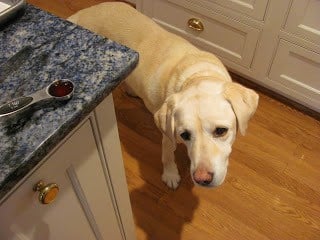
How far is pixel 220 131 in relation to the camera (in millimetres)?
1014

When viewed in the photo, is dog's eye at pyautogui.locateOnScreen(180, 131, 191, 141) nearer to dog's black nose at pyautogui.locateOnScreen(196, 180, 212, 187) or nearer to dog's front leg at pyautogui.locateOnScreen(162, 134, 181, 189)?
dog's black nose at pyautogui.locateOnScreen(196, 180, 212, 187)

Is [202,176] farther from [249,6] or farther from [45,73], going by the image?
[249,6]

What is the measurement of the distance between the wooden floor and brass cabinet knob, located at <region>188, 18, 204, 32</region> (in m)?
0.55

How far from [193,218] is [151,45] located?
30.3 inches

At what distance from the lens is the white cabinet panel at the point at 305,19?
4.52ft

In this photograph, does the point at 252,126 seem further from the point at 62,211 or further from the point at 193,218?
the point at 62,211

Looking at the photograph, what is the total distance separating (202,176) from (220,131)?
15cm

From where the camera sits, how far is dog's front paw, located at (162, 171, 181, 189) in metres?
1.51

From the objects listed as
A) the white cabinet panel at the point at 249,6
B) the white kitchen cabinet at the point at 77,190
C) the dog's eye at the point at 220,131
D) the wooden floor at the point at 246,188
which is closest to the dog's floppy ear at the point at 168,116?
the dog's eye at the point at 220,131

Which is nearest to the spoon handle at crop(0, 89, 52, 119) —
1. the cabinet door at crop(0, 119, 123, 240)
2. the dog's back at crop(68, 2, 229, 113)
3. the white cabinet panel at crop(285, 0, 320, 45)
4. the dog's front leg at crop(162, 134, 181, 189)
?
the cabinet door at crop(0, 119, 123, 240)

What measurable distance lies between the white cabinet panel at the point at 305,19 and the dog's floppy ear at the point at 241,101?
0.60 metres

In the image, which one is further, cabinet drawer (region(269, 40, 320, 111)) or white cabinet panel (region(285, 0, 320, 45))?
cabinet drawer (region(269, 40, 320, 111))

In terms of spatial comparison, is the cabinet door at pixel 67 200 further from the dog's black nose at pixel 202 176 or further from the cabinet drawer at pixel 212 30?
the cabinet drawer at pixel 212 30

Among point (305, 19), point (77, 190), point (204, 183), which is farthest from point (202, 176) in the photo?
point (305, 19)
